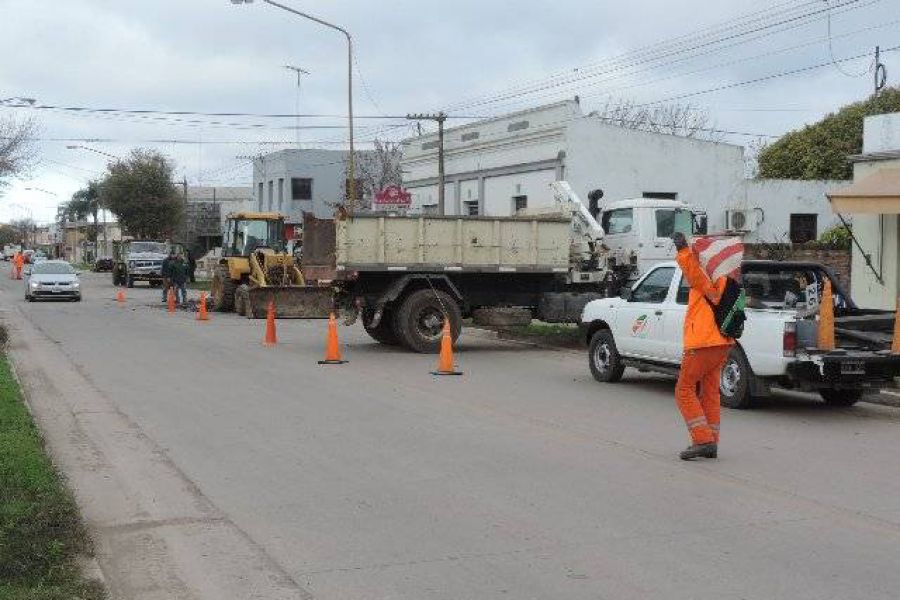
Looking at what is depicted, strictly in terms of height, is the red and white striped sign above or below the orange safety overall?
above

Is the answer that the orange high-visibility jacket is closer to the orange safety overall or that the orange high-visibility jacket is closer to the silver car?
the orange safety overall

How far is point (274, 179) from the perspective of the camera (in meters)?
63.6

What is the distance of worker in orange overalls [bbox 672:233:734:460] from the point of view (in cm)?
880

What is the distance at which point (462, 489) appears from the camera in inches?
305

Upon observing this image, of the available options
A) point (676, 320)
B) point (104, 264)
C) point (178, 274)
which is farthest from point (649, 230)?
point (104, 264)

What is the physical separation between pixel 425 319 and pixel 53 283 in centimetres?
2163

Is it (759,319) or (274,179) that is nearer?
(759,319)

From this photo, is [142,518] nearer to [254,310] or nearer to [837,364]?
[837,364]

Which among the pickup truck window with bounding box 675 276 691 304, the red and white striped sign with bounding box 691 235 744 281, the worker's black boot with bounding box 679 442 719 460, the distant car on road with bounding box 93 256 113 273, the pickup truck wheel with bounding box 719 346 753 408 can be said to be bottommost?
the worker's black boot with bounding box 679 442 719 460

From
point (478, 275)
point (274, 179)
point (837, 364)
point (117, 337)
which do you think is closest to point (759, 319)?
point (837, 364)

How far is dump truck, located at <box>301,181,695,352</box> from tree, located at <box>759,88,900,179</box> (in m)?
24.1

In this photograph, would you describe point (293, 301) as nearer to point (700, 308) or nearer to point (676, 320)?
point (676, 320)

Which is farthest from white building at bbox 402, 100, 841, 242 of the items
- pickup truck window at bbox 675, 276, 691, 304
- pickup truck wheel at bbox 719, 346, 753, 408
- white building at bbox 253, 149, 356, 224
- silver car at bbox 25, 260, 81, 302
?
white building at bbox 253, 149, 356, 224

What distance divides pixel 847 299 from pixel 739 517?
638cm
